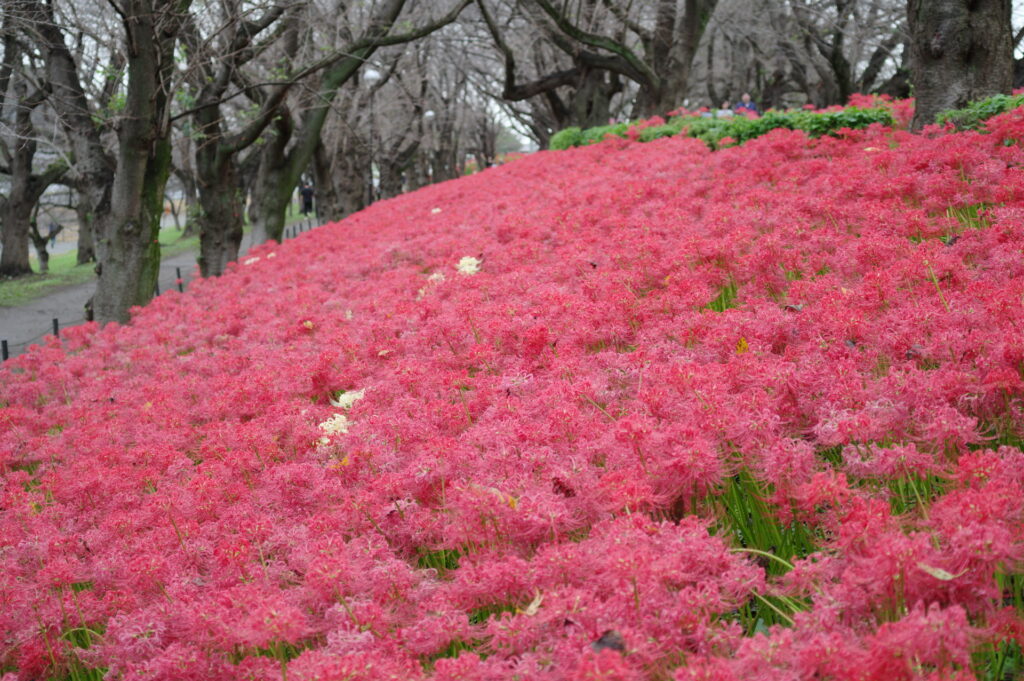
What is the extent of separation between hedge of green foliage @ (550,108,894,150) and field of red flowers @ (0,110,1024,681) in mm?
2970

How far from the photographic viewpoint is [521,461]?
9.82 feet

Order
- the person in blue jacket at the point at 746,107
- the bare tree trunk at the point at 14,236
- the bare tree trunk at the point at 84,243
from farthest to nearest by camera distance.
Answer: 1. the bare tree trunk at the point at 84,243
2. the bare tree trunk at the point at 14,236
3. the person in blue jacket at the point at 746,107

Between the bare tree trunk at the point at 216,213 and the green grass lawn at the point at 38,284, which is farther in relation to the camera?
the green grass lawn at the point at 38,284

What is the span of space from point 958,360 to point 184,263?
26.4 m

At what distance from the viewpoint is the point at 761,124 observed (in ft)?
32.3

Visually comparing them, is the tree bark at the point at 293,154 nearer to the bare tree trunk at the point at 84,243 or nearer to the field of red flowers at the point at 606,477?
the field of red flowers at the point at 606,477

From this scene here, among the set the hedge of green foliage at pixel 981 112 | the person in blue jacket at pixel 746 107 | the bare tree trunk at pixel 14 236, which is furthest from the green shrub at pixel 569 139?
the bare tree trunk at pixel 14 236

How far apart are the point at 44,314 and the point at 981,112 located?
55.6ft

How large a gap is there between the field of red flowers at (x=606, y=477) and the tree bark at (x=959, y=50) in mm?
1896

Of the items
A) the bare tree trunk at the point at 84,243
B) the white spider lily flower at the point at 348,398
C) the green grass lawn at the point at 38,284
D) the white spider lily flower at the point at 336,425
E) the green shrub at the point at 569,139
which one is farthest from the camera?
the bare tree trunk at the point at 84,243

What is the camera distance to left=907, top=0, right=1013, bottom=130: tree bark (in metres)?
7.12

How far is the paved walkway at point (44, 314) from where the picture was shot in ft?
45.7

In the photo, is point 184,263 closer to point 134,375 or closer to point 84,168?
point 84,168

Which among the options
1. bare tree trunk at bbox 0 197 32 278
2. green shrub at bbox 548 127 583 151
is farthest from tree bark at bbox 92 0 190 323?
bare tree trunk at bbox 0 197 32 278
